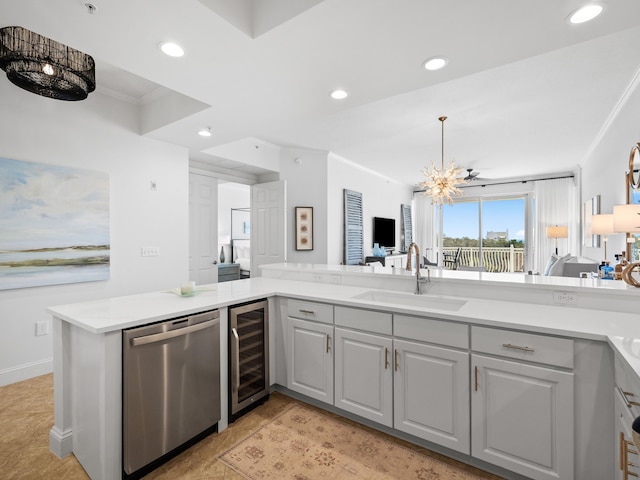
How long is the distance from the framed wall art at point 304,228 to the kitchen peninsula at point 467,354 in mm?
2986

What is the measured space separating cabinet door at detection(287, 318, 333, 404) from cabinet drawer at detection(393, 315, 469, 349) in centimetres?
52

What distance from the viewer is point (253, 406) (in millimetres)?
2348

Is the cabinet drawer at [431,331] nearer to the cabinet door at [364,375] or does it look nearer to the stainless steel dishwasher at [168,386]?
the cabinet door at [364,375]

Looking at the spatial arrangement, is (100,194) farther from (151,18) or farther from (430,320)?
(430,320)

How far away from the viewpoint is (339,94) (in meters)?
2.49

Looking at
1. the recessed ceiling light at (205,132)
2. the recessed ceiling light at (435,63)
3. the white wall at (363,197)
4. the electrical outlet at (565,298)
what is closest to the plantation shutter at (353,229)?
the white wall at (363,197)

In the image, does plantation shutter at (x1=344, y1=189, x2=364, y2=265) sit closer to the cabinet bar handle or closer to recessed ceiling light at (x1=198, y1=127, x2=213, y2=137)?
recessed ceiling light at (x1=198, y1=127, x2=213, y2=137)

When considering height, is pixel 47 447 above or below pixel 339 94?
below

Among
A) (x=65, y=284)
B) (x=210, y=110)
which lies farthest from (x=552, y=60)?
(x=65, y=284)

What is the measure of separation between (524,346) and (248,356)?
173 centimetres

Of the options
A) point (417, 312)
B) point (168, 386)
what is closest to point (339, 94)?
point (417, 312)

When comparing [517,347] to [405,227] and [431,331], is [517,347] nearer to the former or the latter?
[431,331]

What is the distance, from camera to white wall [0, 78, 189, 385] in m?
2.72

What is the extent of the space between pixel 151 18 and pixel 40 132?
2052 mm
